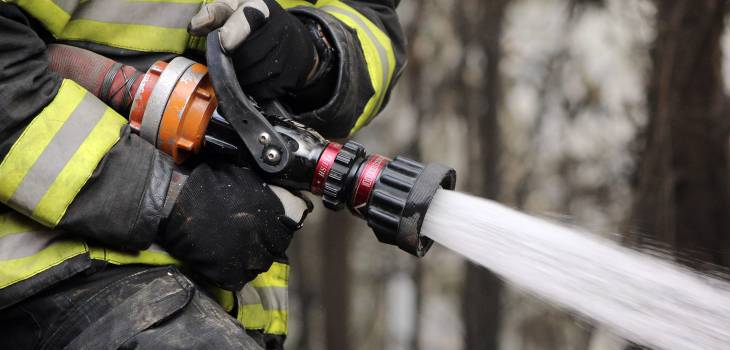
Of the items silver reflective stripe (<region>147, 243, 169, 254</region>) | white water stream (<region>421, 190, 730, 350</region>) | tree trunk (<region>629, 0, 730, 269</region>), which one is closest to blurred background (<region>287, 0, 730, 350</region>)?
tree trunk (<region>629, 0, 730, 269</region>)

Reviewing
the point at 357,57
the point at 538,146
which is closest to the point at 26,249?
the point at 357,57

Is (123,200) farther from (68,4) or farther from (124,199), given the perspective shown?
(68,4)

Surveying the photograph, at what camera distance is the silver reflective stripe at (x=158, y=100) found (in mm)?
1479

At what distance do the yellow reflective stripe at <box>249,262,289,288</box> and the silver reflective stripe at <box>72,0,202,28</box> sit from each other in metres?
0.68

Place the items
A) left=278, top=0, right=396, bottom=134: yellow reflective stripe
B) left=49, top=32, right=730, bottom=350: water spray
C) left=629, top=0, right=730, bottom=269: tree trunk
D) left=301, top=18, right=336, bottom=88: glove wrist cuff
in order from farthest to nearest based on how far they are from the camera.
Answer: left=629, top=0, right=730, bottom=269: tree trunk, left=278, top=0, right=396, bottom=134: yellow reflective stripe, left=301, top=18, right=336, bottom=88: glove wrist cuff, left=49, top=32, right=730, bottom=350: water spray

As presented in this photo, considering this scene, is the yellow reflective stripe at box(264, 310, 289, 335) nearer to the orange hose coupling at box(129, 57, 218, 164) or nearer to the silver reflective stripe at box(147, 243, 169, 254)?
the silver reflective stripe at box(147, 243, 169, 254)

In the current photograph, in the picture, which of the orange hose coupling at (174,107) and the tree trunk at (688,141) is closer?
the orange hose coupling at (174,107)

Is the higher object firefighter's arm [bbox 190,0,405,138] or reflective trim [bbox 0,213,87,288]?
firefighter's arm [bbox 190,0,405,138]

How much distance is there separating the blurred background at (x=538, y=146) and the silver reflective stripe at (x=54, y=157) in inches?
46.8

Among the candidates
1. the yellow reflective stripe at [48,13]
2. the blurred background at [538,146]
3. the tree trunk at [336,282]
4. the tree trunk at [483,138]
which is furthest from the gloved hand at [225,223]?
the tree trunk at [336,282]

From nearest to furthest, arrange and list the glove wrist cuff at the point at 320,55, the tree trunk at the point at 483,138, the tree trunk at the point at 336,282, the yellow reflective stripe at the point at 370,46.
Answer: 1. the glove wrist cuff at the point at 320,55
2. the yellow reflective stripe at the point at 370,46
3. the tree trunk at the point at 483,138
4. the tree trunk at the point at 336,282

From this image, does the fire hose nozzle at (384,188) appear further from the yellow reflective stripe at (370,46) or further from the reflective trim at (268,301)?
the yellow reflective stripe at (370,46)

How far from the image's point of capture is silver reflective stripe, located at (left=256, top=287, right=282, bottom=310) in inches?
72.0

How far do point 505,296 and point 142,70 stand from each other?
6702 millimetres
